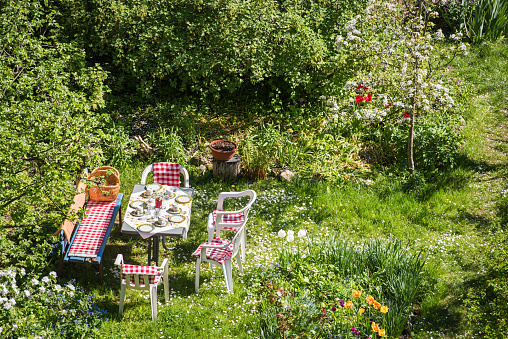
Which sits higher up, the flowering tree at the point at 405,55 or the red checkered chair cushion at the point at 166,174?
the flowering tree at the point at 405,55

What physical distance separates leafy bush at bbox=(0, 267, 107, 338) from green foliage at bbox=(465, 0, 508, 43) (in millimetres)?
11703

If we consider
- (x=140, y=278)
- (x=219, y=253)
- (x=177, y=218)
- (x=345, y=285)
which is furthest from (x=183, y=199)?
(x=345, y=285)

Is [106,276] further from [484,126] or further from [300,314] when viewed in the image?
[484,126]

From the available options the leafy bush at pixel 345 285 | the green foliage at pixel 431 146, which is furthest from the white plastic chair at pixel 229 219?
the green foliage at pixel 431 146

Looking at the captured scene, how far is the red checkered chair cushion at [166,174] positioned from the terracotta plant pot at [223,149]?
1086 millimetres

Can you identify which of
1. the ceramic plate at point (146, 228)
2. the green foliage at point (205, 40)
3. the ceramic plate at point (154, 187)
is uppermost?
the green foliage at point (205, 40)

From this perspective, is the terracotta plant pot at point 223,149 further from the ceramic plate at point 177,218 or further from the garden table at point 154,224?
the ceramic plate at point 177,218

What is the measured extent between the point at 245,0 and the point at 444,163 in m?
5.17

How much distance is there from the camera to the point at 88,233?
5.98 metres

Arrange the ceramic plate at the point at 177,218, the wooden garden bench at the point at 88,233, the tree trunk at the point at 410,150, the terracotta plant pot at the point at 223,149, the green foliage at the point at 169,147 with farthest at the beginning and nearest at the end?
1. the green foliage at the point at 169,147
2. the terracotta plant pot at the point at 223,149
3. the tree trunk at the point at 410,150
4. the ceramic plate at the point at 177,218
5. the wooden garden bench at the point at 88,233

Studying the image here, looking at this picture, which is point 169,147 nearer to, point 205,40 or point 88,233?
point 205,40

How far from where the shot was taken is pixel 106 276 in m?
5.90

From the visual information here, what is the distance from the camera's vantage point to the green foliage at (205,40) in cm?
872

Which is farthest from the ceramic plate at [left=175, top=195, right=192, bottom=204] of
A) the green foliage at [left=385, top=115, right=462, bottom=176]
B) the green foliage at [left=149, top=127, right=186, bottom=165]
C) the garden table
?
the green foliage at [left=385, top=115, right=462, bottom=176]
